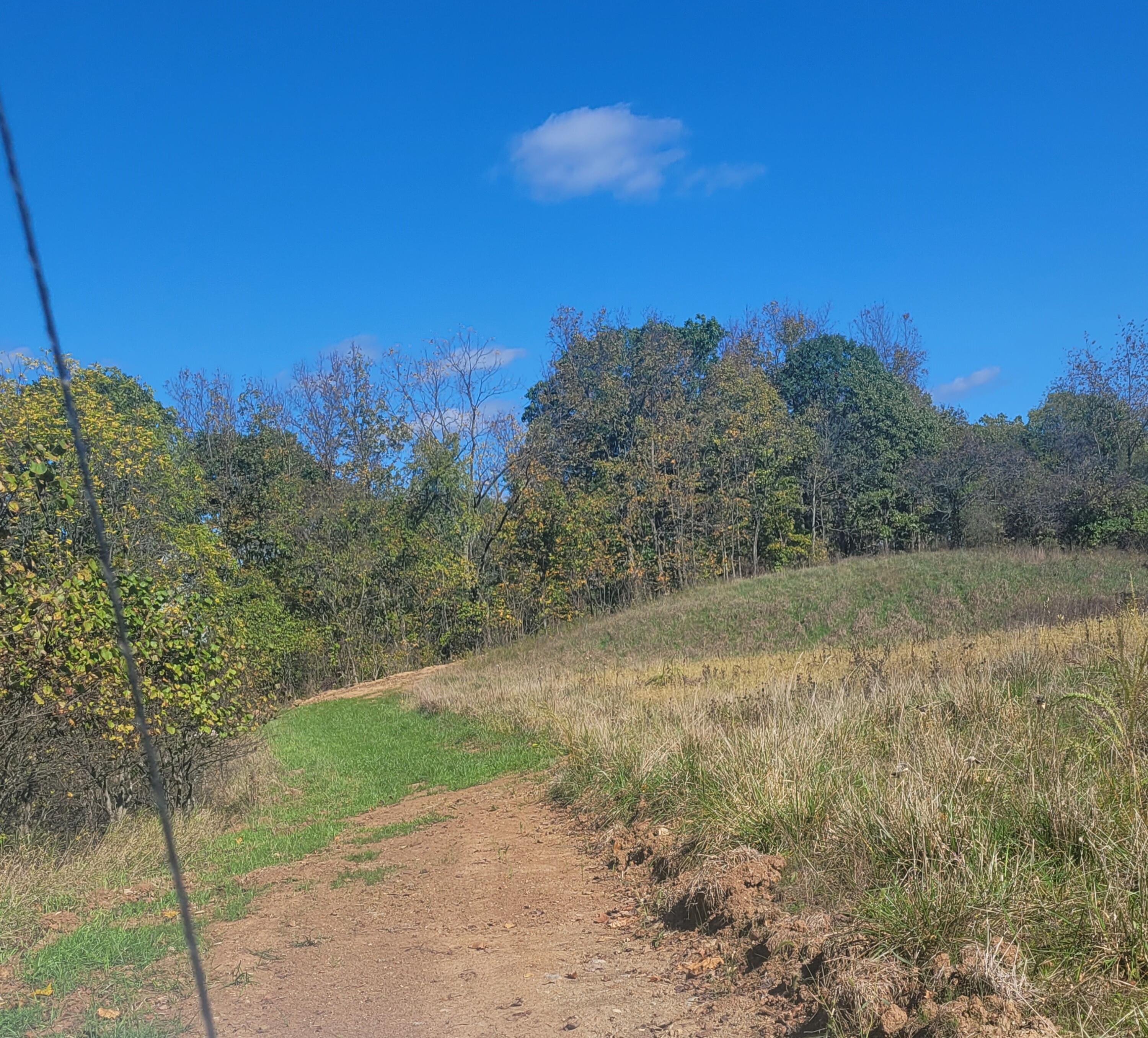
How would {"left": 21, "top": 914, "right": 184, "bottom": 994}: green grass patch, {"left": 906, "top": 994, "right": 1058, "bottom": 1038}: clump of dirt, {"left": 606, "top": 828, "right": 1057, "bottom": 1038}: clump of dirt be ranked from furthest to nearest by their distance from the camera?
{"left": 21, "top": 914, "right": 184, "bottom": 994}: green grass patch
{"left": 606, "top": 828, "right": 1057, "bottom": 1038}: clump of dirt
{"left": 906, "top": 994, "right": 1058, "bottom": 1038}: clump of dirt

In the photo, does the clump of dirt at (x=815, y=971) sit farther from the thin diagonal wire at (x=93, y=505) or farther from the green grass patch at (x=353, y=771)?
the green grass patch at (x=353, y=771)

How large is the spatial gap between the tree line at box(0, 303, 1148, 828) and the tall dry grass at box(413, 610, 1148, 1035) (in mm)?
9704

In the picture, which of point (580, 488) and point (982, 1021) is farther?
point (580, 488)

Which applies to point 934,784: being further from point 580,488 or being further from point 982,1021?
point 580,488

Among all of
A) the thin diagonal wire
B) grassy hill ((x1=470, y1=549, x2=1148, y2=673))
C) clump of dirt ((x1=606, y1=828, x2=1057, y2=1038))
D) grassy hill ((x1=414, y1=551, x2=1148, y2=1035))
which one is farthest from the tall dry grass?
grassy hill ((x1=470, y1=549, x2=1148, y2=673))

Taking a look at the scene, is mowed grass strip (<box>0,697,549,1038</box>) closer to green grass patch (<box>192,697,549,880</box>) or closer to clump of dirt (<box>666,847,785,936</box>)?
green grass patch (<box>192,697,549,880</box>)

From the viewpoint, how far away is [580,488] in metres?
40.8

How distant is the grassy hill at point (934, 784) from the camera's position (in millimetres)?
3443

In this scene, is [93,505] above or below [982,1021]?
above

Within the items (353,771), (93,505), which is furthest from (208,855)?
(93,505)

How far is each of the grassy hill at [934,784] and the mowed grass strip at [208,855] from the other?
4.65 feet

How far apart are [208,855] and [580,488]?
33.2 meters

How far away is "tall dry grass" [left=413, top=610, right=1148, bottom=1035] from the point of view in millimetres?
3420

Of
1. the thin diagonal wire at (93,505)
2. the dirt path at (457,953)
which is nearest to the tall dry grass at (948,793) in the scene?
the dirt path at (457,953)
